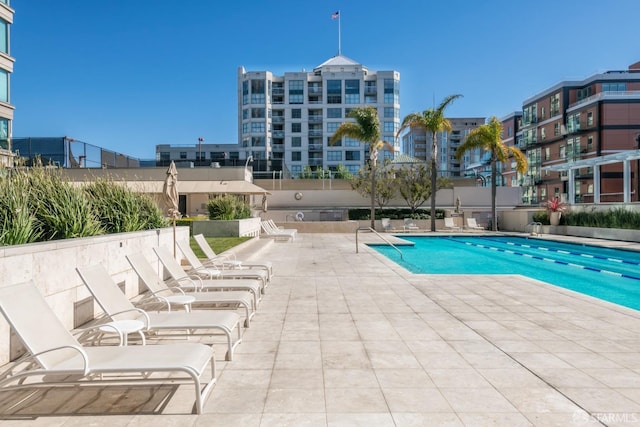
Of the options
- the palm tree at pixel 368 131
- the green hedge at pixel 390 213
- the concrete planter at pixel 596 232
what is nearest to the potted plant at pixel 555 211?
the concrete planter at pixel 596 232

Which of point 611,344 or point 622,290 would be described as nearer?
point 611,344

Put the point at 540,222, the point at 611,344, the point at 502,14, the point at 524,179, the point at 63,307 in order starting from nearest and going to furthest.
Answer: the point at 611,344 < the point at 63,307 < the point at 502,14 < the point at 540,222 < the point at 524,179

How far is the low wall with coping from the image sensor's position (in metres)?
4.39

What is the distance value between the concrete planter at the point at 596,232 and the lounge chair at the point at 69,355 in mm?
21255

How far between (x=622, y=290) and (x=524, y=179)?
55.4m

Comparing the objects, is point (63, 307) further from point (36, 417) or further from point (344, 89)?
point (344, 89)

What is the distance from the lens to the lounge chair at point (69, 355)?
10.3 feet

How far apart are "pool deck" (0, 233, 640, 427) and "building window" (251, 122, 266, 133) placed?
6520 cm

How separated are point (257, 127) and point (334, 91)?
1370 centimetres

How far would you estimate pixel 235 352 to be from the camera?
4707mm

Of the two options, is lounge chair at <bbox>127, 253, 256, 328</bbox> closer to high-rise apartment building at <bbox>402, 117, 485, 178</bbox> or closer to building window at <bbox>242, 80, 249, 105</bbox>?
building window at <bbox>242, 80, 249, 105</bbox>

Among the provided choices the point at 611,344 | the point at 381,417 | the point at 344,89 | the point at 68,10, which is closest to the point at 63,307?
the point at 381,417

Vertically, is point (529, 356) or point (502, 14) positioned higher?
point (502, 14)

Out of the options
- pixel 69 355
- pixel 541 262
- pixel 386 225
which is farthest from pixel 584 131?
pixel 69 355
